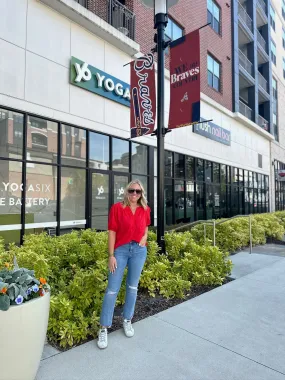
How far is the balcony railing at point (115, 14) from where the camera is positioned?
960 cm

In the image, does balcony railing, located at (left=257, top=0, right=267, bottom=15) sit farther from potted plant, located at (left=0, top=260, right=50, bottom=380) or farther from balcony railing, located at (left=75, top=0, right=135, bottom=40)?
potted plant, located at (left=0, top=260, right=50, bottom=380)

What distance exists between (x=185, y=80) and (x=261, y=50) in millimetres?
20020

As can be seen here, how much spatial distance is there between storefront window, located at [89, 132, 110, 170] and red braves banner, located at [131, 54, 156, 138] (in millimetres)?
3260

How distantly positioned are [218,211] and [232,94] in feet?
24.6

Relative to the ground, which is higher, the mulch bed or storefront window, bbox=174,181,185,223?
storefront window, bbox=174,181,185,223

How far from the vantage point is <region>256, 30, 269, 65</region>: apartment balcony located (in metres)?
22.0

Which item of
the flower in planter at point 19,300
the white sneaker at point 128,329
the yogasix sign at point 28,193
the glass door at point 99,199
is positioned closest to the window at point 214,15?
the glass door at point 99,199

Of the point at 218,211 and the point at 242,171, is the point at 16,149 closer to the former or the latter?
the point at 218,211

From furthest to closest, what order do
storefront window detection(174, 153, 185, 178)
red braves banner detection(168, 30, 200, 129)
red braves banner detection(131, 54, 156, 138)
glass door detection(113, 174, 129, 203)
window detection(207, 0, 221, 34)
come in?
window detection(207, 0, 221, 34) → storefront window detection(174, 153, 185, 178) → glass door detection(113, 174, 129, 203) → red braves banner detection(131, 54, 156, 138) → red braves banner detection(168, 30, 200, 129)

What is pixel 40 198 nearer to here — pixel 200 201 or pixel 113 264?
pixel 113 264

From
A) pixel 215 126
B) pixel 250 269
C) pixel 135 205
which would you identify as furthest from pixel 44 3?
pixel 215 126

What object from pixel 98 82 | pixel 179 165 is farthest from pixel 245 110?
pixel 98 82

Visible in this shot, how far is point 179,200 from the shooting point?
44.0ft

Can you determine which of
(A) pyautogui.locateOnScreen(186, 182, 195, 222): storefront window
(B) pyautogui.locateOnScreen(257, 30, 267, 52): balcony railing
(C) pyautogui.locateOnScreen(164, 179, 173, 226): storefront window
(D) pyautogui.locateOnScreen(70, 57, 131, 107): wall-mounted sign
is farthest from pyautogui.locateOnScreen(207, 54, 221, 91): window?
(B) pyautogui.locateOnScreen(257, 30, 267, 52): balcony railing
